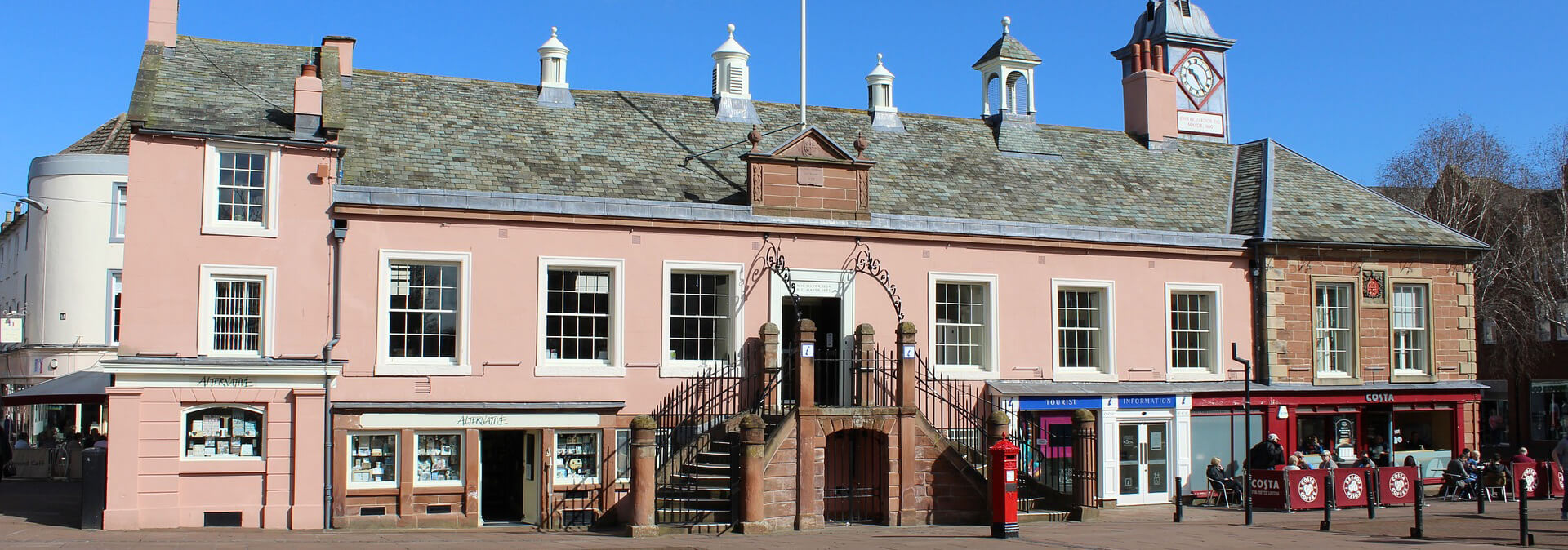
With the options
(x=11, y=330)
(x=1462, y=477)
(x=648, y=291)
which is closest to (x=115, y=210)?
(x=11, y=330)

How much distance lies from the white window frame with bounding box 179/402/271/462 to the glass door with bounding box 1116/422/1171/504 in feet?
46.9

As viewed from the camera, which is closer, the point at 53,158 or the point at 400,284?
the point at 400,284

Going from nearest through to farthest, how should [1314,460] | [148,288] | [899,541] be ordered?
1. [899,541]
2. [148,288]
3. [1314,460]

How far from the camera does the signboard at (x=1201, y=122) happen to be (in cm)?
3372

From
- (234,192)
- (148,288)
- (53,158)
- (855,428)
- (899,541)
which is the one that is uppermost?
(53,158)

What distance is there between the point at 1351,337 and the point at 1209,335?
3108 mm

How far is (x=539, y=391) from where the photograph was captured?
20641mm

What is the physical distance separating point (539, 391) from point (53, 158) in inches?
745

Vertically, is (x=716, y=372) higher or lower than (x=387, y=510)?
higher

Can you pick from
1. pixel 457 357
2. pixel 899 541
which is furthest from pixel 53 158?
pixel 899 541

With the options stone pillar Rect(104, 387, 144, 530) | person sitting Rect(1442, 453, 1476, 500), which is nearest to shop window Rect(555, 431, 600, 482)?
stone pillar Rect(104, 387, 144, 530)

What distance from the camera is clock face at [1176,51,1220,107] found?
113 feet

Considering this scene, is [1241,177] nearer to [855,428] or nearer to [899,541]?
[855,428]

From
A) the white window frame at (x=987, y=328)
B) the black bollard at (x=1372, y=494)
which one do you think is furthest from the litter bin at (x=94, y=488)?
the black bollard at (x=1372, y=494)
